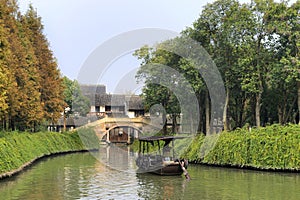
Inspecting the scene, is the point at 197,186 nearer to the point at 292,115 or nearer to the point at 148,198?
the point at 148,198

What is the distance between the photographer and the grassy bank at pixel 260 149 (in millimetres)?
27812

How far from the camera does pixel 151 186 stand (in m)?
23.1

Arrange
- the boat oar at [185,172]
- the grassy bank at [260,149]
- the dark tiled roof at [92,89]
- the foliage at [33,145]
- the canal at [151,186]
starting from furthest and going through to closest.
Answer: the dark tiled roof at [92,89]
the grassy bank at [260,149]
the foliage at [33,145]
the boat oar at [185,172]
the canal at [151,186]

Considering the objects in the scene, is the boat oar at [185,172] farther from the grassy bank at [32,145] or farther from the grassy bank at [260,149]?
the grassy bank at [32,145]

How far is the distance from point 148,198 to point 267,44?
26034 mm

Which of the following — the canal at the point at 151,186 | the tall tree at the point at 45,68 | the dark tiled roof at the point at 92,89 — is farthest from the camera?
the dark tiled roof at the point at 92,89

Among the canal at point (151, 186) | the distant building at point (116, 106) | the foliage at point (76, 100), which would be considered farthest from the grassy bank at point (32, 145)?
the foliage at point (76, 100)

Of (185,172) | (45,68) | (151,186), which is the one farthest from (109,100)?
(151,186)

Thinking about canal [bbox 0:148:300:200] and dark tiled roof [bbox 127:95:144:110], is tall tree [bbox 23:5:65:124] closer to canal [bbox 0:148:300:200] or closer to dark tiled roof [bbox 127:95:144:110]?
canal [bbox 0:148:300:200]

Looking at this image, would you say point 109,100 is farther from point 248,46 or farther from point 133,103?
point 248,46

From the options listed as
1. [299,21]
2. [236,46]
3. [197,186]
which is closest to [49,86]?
[236,46]

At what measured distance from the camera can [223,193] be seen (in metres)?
20.0

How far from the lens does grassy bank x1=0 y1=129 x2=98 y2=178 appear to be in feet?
86.5

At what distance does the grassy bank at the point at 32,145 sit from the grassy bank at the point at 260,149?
14.0 metres
